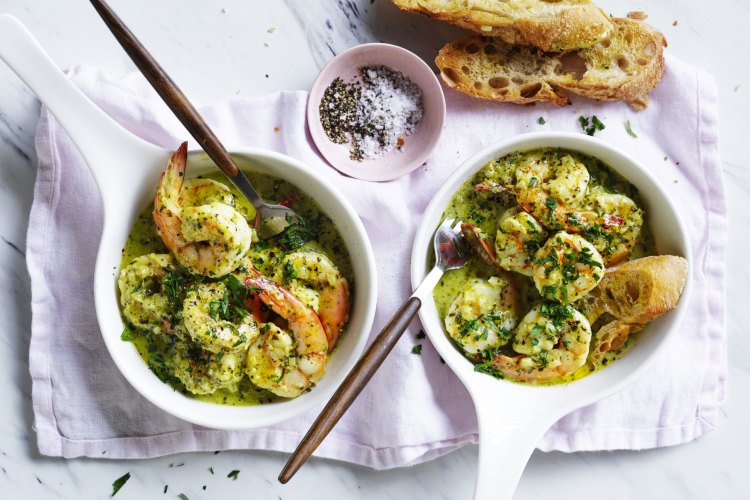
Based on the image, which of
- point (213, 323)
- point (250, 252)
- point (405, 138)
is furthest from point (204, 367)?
point (405, 138)

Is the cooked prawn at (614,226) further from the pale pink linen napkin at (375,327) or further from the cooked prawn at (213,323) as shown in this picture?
Result: the cooked prawn at (213,323)

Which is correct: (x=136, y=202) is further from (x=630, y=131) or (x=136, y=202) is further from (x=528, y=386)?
(x=630, y=131)

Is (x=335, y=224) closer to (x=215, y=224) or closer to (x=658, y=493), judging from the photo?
(x=215, y=224)

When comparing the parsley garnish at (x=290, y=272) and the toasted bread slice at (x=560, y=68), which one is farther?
the toasted bread slice at (x=560, y=68)

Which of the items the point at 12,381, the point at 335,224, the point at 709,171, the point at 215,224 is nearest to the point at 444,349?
the point at 335,224

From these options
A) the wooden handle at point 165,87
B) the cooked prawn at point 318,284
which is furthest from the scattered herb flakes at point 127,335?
the wooden handle at point 165,87

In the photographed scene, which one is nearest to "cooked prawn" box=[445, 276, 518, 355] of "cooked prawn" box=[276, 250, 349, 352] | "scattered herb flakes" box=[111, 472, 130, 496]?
"cooked prawn" box=[276, 250, 349, 352]
